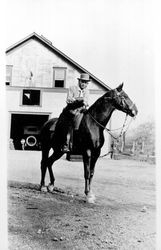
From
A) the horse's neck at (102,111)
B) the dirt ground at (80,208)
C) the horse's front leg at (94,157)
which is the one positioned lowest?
the dirt ground at (80,208)

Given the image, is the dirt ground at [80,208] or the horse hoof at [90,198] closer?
the dirt ground at [80,208]

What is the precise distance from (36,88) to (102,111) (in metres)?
0.41

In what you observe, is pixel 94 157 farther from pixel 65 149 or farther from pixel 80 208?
pixel 80 208

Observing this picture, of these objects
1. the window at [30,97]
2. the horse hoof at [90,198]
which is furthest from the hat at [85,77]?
the horse hoof at [90,198]

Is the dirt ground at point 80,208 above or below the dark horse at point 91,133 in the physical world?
below

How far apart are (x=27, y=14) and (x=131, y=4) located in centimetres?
64

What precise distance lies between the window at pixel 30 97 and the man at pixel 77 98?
0.60 feet

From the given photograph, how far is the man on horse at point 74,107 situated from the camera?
5.74ft

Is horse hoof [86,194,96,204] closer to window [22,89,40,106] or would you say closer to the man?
the man

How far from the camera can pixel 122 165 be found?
5.81 ft

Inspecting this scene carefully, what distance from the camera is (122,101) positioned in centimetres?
174

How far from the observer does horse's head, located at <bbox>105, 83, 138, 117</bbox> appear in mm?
1740

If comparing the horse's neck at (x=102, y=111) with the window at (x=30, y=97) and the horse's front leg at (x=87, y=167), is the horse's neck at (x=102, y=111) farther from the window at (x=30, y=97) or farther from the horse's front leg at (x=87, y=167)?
the window at (x=30, y=97)

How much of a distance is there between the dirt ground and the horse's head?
11.7 inches
